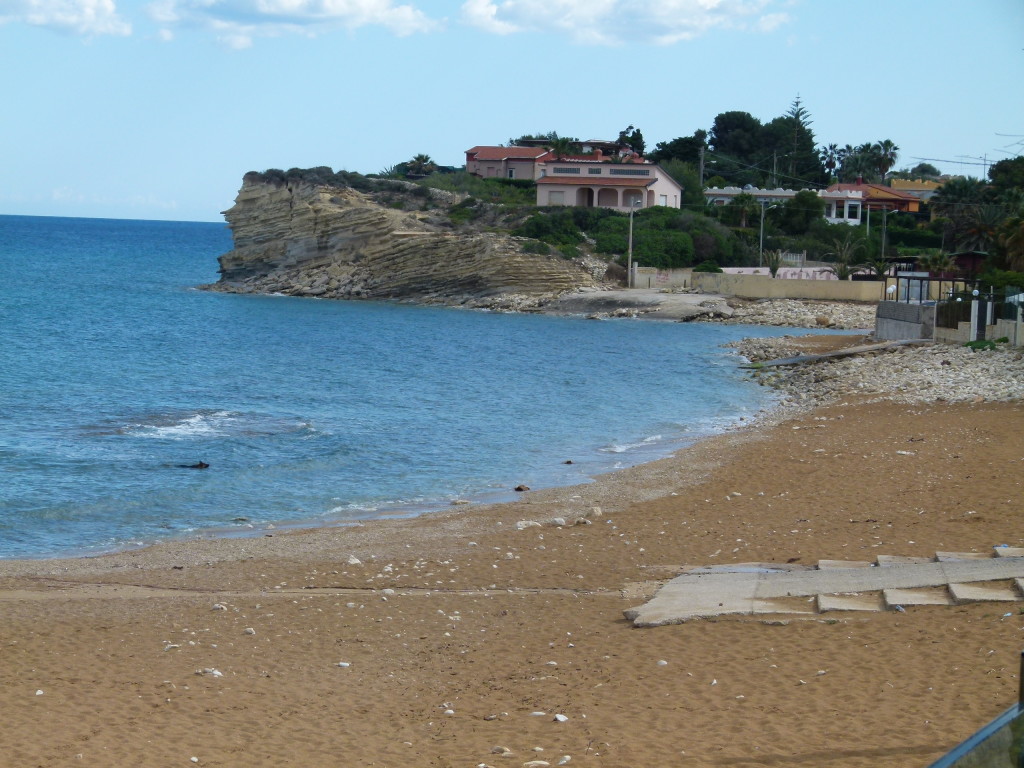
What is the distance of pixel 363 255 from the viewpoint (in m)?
82.4

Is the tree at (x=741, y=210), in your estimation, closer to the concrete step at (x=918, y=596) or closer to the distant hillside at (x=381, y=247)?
the distant hillside at (x=381, y=247)

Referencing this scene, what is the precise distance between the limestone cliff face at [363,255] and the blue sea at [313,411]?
26.9 ft

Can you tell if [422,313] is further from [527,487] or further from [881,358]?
[527,487]

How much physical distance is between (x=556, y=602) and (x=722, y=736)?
5.08 m

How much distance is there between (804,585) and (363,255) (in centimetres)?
7276

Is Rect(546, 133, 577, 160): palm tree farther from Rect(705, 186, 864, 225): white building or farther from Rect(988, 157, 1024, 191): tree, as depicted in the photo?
Rect(988, 157, 1024, 191): tree

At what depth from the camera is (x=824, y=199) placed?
102m

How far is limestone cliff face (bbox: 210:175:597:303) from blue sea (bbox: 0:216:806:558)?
323 inches

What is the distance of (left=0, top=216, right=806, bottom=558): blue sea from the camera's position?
21.8 m

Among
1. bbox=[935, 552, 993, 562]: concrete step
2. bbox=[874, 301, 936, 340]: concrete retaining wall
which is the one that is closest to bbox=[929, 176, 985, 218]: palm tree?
bbox=[874, 301, 936, 340]: concrete retaining wall

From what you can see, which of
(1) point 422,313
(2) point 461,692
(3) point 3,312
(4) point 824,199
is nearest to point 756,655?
(2) point 461,692

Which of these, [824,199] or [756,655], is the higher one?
[824,199]

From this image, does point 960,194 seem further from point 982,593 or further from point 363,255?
point 982,593

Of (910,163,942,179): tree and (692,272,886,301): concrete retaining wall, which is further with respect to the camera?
(910,163,942,179): tree
